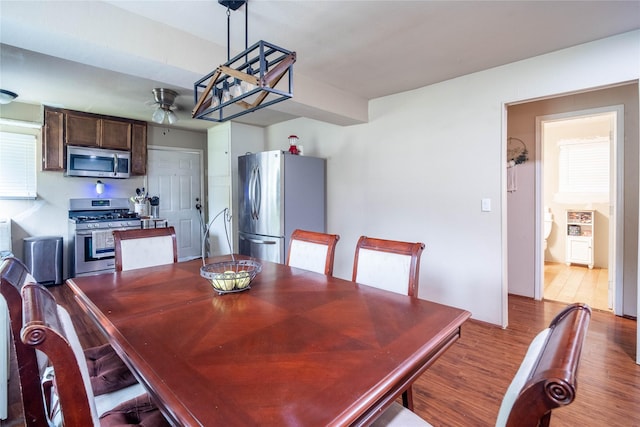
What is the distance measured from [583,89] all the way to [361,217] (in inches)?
90.5

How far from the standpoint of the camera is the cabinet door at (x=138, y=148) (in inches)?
186

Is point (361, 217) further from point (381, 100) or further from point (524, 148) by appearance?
point (524, 148)

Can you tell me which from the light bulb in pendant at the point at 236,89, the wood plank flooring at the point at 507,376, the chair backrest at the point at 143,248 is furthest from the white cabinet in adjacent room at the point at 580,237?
the chair backrest at the point at 143,248

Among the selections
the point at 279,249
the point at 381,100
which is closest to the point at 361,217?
the point at 279,249

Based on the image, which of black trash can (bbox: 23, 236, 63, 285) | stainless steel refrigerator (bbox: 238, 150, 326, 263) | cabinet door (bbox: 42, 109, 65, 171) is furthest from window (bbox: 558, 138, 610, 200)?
black trash can (bbox: 23, 236, 63, 285)

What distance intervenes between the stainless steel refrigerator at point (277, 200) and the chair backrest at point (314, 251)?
1308 mm

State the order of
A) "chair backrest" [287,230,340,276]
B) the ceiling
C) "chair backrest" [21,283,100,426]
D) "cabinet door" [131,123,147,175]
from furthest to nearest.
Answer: "cabinet door" [131,123,147,175]
"chair backrest" [287,230,340,276]
the ceiling
"chair backrest" [21,283,100,426]

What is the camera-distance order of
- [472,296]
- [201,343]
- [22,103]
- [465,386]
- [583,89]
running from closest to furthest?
[201,343] < [465,386] < [583,89] < [472,296] < [22,103]

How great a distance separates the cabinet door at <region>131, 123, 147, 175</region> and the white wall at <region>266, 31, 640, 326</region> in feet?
10.5

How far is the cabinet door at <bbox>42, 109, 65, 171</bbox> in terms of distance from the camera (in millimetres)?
3977

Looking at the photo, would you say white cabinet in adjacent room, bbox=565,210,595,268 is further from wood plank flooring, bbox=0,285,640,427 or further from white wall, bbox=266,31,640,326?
white wall, bbox=266,31,640,326

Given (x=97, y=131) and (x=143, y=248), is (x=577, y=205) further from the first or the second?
(x=97, y=131)

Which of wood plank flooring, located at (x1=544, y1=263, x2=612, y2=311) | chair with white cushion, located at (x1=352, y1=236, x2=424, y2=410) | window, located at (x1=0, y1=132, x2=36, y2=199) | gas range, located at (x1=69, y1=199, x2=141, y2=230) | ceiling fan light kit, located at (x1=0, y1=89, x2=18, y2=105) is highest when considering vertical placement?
ceiling fan light kit, located at (x1=0, y1=89, x2=18, y2=105)

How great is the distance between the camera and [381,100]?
11.5ft
